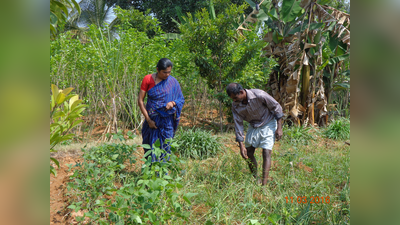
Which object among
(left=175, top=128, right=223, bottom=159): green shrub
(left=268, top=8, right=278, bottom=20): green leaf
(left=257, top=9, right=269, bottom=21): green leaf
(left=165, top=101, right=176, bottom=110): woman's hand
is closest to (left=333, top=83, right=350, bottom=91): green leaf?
(left=268, top=8, right=278, bottom=20): green leaf

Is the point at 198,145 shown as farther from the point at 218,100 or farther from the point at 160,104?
the point at 218,100

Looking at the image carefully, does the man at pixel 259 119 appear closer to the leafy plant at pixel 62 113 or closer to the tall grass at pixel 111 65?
the leafy plant at pixel 62 113

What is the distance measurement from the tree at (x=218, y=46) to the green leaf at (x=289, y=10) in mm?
1000

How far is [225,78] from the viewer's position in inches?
254

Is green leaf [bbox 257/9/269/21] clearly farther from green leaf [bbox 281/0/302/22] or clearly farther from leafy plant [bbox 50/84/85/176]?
leafy plant [bbox 50/84/85/176]

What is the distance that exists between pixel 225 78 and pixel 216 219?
4309 mm

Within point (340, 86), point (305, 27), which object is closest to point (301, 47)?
point (305, 27)

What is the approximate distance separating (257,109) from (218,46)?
10.2 ft

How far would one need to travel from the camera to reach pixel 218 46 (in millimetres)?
6254

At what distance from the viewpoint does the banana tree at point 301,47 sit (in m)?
6.71

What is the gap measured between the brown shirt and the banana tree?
3.64 metres

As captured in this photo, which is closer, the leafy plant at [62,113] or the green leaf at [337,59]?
the leafy plant at [62,113]

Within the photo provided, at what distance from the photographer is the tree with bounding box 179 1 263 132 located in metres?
5.96

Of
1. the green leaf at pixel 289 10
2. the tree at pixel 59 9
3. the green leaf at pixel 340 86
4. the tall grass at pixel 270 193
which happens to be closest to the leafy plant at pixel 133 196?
the tall grass at pixel 270 193
